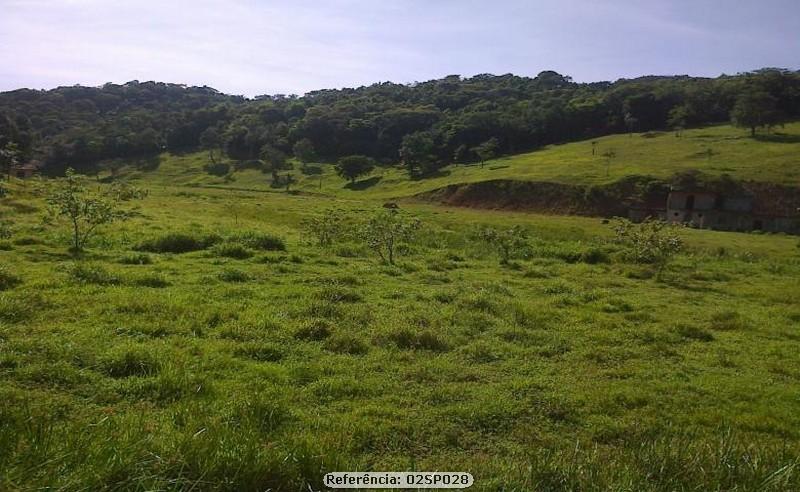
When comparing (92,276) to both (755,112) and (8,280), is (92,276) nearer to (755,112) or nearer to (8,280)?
(8,280)

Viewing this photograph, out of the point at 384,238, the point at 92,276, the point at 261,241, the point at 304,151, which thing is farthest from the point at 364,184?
the point at 92,276

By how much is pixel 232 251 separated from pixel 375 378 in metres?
14.5

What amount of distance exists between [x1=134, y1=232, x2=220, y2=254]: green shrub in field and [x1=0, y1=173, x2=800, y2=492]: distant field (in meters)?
2.50

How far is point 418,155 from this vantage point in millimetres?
96125

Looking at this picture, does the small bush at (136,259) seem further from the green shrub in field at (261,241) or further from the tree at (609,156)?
the tree at (609,156)

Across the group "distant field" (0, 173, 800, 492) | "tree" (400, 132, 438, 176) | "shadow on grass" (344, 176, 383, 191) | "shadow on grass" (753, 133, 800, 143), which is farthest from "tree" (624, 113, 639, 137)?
"distant field" (0, 173, 800, 492)

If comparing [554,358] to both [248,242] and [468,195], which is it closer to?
[248,242]

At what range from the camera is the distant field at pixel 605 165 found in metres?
70.0

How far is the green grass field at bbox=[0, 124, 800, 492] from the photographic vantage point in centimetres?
528

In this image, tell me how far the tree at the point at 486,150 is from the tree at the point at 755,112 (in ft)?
119

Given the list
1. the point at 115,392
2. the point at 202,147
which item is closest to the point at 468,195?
the point at 115,392

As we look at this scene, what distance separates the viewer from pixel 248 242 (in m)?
25.5

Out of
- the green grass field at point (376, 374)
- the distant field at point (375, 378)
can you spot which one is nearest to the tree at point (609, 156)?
the green grass field at point (376, 374)

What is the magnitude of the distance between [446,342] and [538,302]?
5.94 metres
